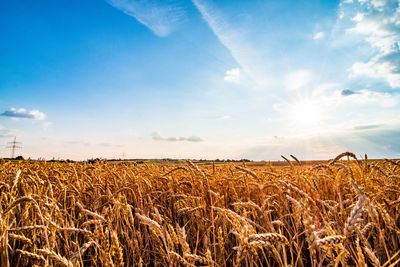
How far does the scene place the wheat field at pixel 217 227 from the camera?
4.00ft

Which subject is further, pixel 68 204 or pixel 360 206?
pixel 68 204

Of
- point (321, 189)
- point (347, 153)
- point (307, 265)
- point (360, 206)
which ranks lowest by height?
point (307, 265)

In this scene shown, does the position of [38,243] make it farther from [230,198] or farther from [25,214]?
[230,198]

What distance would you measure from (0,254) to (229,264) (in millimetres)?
2220

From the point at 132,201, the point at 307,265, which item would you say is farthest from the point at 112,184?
the point at 307,265

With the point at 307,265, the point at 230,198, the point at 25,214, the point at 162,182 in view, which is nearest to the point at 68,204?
the point at 25,214

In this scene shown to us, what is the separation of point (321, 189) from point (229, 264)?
235 cm

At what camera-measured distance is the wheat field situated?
4.00 ft

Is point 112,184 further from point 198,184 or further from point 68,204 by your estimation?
→ point 198,184

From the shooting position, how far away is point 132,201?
4.46 metres

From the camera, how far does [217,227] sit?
2760 mm

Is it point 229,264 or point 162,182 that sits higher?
point 162,182

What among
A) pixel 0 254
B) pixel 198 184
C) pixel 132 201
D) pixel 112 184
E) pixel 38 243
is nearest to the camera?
pixel 0 254

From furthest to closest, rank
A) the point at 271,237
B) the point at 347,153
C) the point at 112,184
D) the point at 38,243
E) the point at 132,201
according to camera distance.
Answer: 1. the point at 112,184
2. the point at 132,201
3. the point at 38,243
4. the point at 347,153
5. the point at 271,237
